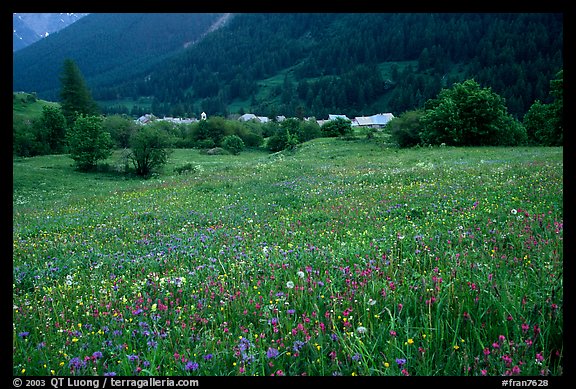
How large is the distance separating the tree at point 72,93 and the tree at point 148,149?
6048 centimetres

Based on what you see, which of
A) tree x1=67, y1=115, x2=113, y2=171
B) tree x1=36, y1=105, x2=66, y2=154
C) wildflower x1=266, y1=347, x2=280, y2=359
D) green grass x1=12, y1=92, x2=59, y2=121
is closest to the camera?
wildflower x1=266, y1=347, x2=280, y2=359

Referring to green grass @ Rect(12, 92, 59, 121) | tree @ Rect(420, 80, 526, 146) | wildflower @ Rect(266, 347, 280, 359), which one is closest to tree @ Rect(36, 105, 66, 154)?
green grass @ Rect(12, 92, 59, 121)

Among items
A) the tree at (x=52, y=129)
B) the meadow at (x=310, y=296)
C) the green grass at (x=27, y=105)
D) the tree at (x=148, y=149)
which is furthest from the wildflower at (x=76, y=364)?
the green grass at (x=27, y=105)

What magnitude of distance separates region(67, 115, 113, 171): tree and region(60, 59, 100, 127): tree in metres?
51.7

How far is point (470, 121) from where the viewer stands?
4659cm

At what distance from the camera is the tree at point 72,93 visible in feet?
293

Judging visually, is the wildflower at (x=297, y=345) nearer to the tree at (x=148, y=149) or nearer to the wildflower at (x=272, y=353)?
the wildflower at (x=272, y=353)

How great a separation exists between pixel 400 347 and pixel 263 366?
1.19 m

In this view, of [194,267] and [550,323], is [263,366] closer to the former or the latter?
[550,323]

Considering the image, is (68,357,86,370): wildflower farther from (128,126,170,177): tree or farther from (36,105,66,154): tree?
(36,105,66,154): tree

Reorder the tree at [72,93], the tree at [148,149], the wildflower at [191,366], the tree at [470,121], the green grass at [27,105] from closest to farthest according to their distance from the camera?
the wildflower at [191,366], the tree at [148,149], the tree at [470,121], the tree at [72,93], the green grass at [27,105]

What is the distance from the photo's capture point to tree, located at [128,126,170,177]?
40375 mm

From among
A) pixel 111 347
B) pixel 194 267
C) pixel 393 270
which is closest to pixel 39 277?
pixel 194 267
